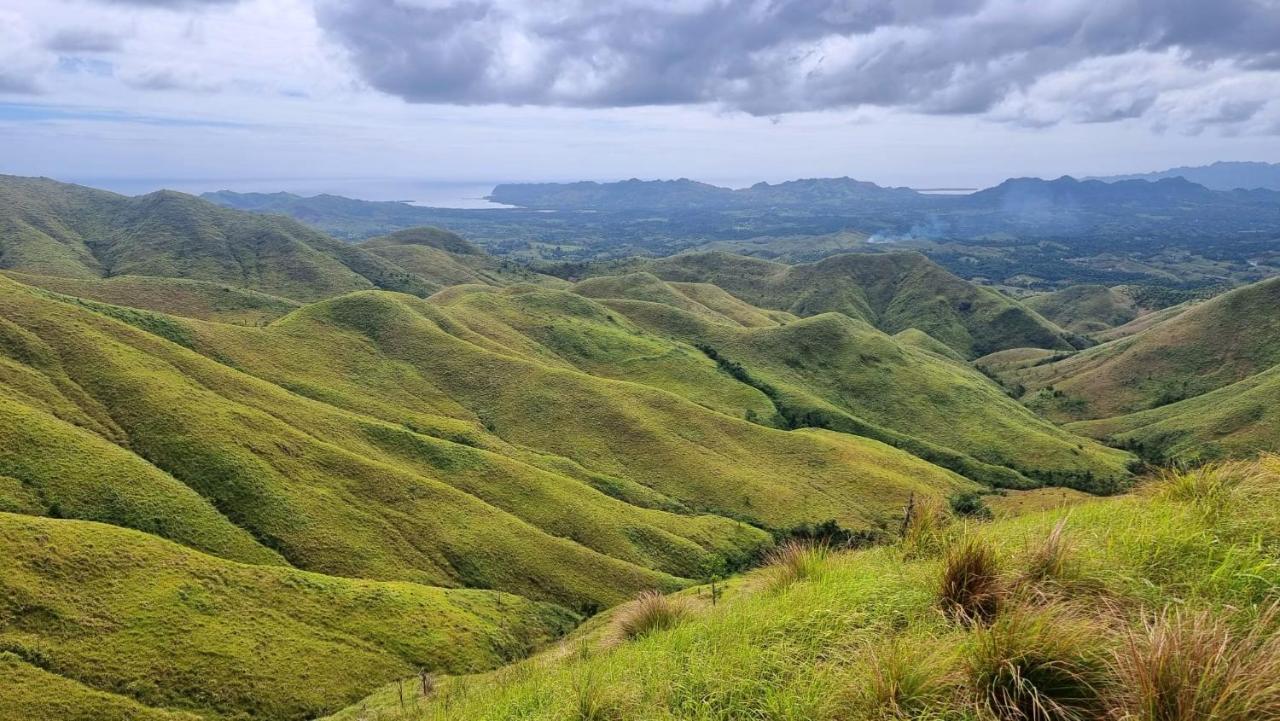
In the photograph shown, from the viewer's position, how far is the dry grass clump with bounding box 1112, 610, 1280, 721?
4.60 m

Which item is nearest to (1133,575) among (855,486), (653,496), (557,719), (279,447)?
(557,719)

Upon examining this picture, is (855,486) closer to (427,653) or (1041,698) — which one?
(427,653)

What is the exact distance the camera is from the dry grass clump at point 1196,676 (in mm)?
4598

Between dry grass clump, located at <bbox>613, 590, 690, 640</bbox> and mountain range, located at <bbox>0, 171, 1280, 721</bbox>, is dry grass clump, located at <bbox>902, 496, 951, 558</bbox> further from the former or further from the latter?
dry grass clump, located at <bbox>613, 590, 690, 640</bbox>

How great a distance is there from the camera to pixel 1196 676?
485cm

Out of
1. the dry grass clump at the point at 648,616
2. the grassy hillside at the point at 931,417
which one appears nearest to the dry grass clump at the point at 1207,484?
the dry grass clump at the point at 648,616

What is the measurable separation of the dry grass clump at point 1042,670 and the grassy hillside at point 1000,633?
19mm

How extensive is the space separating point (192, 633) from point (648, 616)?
6157 centimetres

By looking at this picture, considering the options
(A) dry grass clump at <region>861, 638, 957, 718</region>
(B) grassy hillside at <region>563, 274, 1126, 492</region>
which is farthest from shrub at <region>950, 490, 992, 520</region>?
(A) dry grass clump at <region>861, 638, 957, 718</region>

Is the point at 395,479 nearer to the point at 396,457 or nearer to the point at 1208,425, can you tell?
the point at 396,457

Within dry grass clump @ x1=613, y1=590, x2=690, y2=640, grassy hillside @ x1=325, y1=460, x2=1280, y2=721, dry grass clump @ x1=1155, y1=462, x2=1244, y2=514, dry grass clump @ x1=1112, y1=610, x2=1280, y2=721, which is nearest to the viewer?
dry grass clump @ x1=1112, y1=610, x2=1280, y2=721

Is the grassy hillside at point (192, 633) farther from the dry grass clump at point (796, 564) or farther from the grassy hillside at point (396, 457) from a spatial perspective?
the dry grass clump at point (796, 564)

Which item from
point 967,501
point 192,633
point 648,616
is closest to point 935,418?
point 967,501

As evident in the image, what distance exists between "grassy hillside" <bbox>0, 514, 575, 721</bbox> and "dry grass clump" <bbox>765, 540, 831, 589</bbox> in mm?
56966
